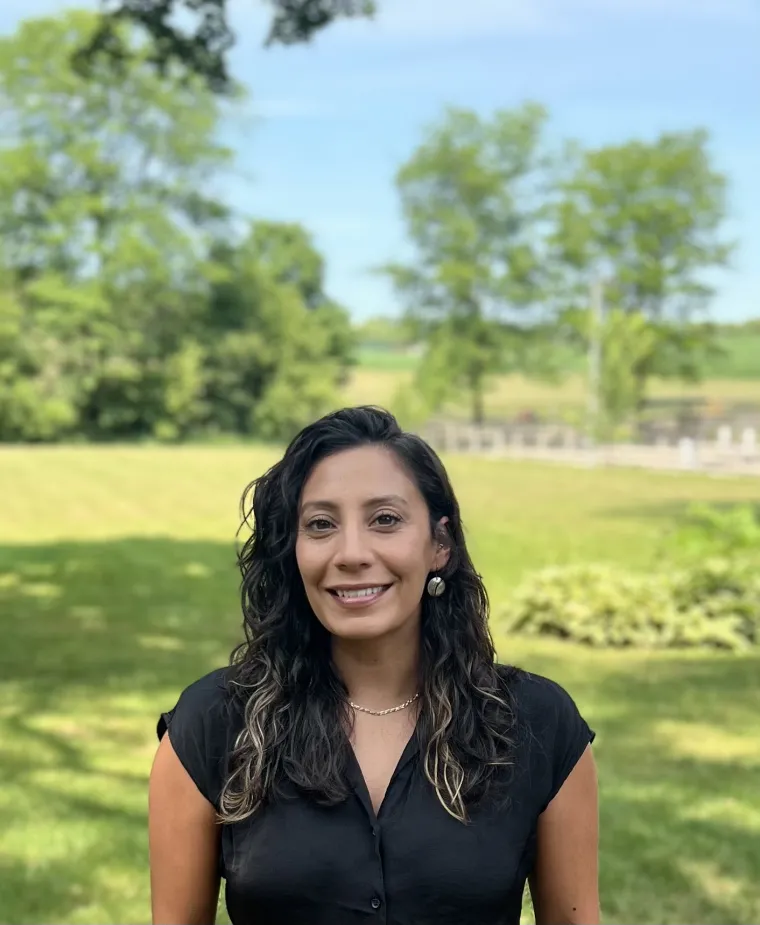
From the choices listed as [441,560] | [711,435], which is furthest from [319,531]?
[711,435]

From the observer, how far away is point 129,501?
23250 millimetres

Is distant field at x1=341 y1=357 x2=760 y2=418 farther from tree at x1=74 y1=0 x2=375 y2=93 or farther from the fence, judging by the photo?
tree at x1=74 y1=0 x2=375 y2=93

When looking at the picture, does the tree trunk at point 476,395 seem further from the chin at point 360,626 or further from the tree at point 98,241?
the chin at point 360,626

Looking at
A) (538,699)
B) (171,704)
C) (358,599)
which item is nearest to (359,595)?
(358,599)

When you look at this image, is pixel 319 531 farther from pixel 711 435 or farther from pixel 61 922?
pixel 711 435

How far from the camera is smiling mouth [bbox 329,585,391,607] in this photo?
1913 millimetres

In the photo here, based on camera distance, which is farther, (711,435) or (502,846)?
(711,435)

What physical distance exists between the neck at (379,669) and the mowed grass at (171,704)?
0.54 m

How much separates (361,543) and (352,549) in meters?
0.02

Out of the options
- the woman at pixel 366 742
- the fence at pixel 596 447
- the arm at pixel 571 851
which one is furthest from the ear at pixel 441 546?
the fence at pixel 596 447

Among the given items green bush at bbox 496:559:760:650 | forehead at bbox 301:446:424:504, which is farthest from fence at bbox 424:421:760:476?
forehead at bbox 301:446:424:504

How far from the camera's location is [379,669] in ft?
6.51

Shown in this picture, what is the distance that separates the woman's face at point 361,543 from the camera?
6.28 ft

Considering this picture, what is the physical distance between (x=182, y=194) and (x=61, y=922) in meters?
43.4
